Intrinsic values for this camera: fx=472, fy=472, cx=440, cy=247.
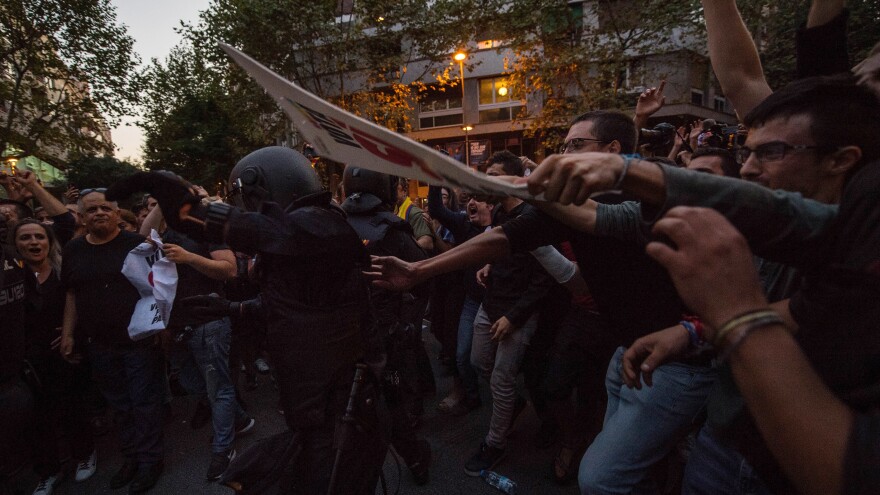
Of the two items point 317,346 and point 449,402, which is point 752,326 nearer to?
point 317,346

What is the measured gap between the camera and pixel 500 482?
3303mm

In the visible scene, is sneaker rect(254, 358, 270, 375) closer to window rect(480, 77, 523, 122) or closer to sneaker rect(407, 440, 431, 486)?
sneaker rect(407, 440, 431, 486)

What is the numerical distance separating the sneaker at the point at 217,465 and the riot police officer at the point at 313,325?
1.98m

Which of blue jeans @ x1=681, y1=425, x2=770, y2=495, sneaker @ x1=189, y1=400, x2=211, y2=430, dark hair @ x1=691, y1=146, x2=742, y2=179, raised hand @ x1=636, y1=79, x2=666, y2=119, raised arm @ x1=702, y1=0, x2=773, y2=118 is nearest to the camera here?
blue jeans @ x1=681, y1=425, x2=770, y2=495

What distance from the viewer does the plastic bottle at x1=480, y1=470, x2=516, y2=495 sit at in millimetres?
3254

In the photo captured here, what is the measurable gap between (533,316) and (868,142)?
2601mm

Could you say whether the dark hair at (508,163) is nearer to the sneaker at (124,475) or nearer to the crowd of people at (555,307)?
the crowd of people at (555,307)

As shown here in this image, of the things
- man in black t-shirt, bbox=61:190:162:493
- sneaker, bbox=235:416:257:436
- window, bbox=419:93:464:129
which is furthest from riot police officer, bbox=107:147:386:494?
window, bbox=419:93:464:129

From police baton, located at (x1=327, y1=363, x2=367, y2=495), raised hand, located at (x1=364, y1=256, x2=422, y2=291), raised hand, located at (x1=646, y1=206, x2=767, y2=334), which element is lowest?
police baton, located at (x1=327, y1=363, x2=367, y2=495)

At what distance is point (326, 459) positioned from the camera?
82.0 inches

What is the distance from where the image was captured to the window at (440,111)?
80.6 ft

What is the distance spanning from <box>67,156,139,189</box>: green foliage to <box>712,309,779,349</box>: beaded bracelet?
3093 centimetres

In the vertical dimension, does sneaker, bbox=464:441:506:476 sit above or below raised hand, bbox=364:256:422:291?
below

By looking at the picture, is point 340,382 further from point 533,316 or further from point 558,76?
point 558,76
